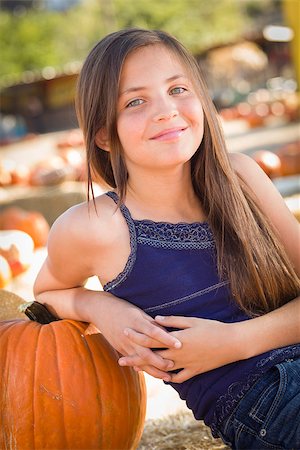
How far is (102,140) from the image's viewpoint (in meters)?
2.10

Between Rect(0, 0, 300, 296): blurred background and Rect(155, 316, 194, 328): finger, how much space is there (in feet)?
4.29

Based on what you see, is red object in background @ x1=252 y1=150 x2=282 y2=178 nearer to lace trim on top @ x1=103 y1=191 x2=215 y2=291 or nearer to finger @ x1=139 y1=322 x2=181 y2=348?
lace trim on top @ x1=103 y1=191 x2=215 y2=291

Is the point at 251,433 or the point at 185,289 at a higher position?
the point at 185,289

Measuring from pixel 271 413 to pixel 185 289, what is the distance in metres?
0.38

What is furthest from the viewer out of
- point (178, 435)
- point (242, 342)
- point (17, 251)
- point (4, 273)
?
point (17, 251)

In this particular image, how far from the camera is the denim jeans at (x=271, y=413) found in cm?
178

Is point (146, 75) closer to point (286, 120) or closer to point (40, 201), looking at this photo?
point (40, 201)

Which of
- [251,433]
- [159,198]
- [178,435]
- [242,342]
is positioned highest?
[159,198]

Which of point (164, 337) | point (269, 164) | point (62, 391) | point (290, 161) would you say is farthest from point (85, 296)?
point (290, 161)

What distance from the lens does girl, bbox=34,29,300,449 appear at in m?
1.87

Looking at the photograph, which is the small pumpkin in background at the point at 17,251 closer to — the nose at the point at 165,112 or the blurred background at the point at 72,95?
the blurred background at the point at 72,95

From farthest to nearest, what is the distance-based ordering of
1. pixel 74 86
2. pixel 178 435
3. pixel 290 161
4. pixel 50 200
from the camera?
pixel 290 161
pixel 74 86
pixel 50 200
pixel 178 435

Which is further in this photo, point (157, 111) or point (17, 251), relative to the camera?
point (17, 251)

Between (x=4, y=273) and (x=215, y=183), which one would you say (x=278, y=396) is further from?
(x=4, y=273)
